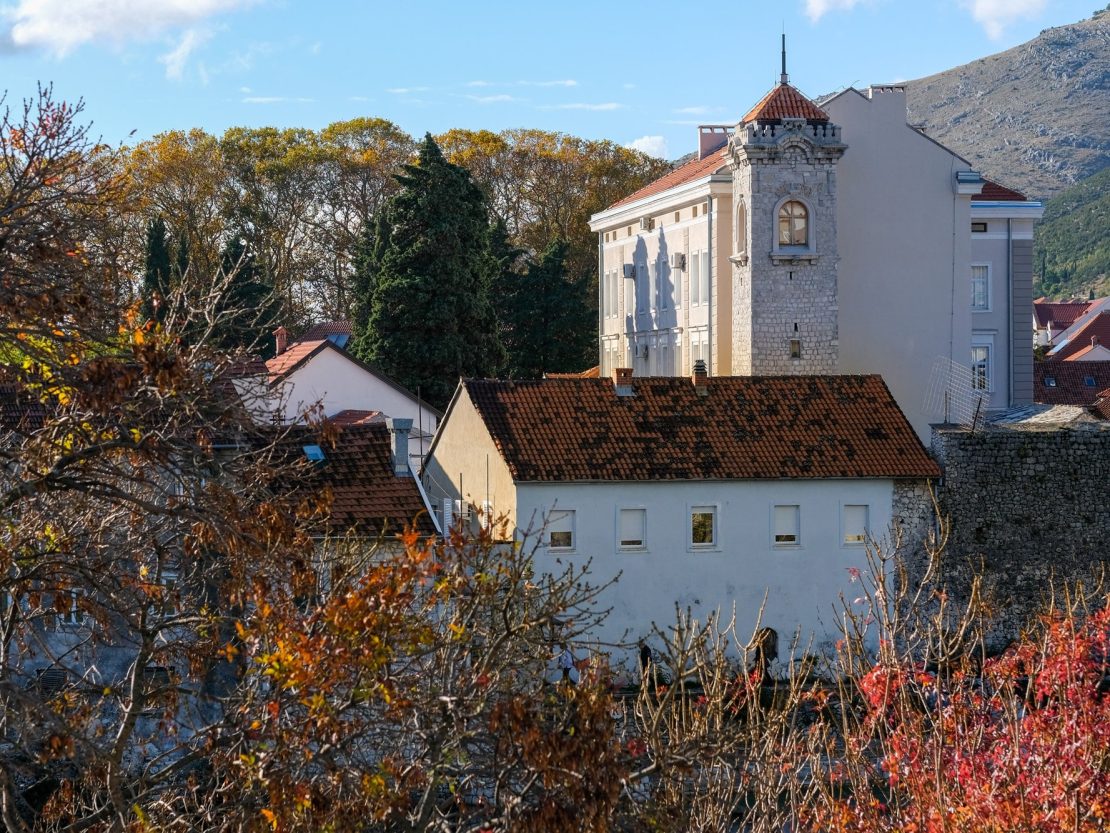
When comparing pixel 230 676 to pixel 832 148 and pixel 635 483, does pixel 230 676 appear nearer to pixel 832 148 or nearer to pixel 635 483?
pixel 635 483

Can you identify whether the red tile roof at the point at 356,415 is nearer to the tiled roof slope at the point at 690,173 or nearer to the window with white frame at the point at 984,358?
the tiled roof slope at the point at 690,173

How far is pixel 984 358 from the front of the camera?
4469 cm

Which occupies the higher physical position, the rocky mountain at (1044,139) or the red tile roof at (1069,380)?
the rocky mountain at (1044,139)

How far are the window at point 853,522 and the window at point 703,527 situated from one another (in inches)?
99.8

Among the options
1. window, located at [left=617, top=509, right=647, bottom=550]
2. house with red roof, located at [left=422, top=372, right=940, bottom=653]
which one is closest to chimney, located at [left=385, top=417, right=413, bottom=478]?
Answer: house with red roof, located at [left=422, top=372, right=940, bottom=653]

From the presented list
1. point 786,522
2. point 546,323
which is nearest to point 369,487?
point 786,522

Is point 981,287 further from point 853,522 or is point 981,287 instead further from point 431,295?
point 431,295

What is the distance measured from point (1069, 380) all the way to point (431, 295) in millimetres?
34916

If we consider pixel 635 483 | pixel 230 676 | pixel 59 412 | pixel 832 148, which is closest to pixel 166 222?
pixel 832 148

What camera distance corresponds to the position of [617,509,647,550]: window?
3266cm

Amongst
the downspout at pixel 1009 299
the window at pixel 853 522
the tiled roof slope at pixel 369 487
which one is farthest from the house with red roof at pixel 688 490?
the downspout at pixel 1009 299

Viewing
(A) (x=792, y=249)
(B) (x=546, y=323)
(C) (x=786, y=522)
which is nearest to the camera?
(C) (x=786, y=522)

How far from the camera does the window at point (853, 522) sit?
3331 cm

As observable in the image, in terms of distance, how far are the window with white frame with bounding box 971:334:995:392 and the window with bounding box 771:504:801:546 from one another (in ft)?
42.0
